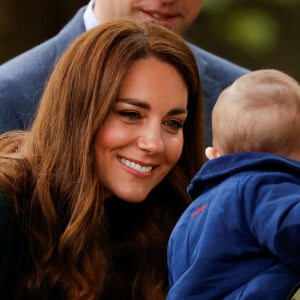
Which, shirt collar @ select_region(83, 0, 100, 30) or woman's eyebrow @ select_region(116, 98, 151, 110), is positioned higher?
woman's eyebrow @ select_region(116, 98, 151, 110)

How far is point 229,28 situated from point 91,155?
2726mm

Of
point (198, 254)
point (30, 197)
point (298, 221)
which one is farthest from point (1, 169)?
point (298, 221)

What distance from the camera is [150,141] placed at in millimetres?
4426

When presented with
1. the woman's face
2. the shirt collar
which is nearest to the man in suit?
the shirt collar

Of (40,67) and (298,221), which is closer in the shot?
(298,221)

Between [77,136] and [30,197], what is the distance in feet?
0.77

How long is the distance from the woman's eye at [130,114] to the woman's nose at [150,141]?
59mm

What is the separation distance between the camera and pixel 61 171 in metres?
4.44

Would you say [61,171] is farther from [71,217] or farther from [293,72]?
[293,72]

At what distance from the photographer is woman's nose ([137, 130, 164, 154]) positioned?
14.5 feet

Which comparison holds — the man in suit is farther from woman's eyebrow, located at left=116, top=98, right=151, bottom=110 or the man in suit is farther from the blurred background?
the blurred background

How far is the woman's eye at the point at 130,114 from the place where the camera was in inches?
174

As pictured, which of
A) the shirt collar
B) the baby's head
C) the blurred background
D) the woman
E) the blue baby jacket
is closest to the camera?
the blue baby jacket

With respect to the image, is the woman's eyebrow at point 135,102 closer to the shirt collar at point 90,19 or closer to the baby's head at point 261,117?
the baby's head at point 261,117
